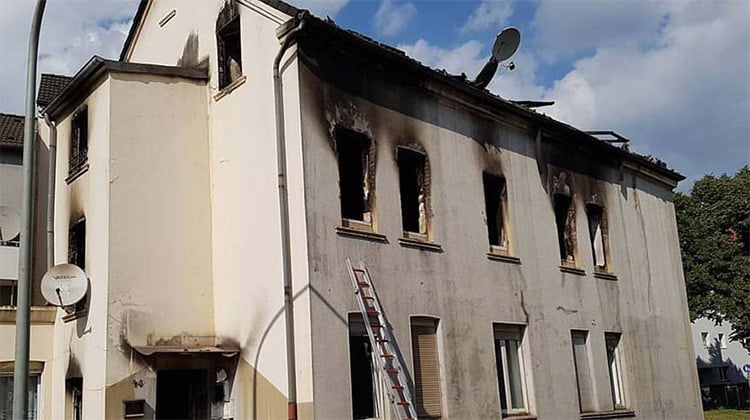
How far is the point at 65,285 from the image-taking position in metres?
13.1

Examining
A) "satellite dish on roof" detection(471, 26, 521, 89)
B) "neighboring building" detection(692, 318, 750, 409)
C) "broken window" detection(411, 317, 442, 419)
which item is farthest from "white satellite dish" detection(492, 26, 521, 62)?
"neighboring building" detection(692, 318, 750, 409)

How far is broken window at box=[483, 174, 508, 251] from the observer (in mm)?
15992

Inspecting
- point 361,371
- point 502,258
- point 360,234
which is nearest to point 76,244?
point 360,234

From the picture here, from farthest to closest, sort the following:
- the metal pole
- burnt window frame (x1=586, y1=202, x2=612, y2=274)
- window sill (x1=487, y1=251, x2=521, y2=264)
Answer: burnt window frame (x1=586, y1=202, x2=612, y2=274) → window sill (x1=487, y1=251, x2=521, y2=264) → the metal pole

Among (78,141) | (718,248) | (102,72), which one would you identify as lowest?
(78,141)

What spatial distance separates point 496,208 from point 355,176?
3.94 m

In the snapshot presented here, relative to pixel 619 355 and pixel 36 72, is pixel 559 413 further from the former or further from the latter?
pixel 36 72

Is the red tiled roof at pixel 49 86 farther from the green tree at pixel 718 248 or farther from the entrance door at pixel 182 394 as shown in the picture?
the green tree at pixel 718 248

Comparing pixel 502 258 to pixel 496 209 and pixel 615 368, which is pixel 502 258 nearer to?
pixel 496 209

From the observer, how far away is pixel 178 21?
15.8m

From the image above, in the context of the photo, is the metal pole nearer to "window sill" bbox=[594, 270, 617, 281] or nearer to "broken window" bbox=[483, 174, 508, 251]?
"broken window" bbox=[483, 174, 508, 251]

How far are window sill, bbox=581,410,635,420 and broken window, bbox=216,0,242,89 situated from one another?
31.7 ft

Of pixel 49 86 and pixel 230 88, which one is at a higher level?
pixel 49 86

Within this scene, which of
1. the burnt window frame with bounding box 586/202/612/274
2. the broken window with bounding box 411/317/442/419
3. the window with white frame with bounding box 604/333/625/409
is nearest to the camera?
the broken window with bounding box 411/317/442/419
